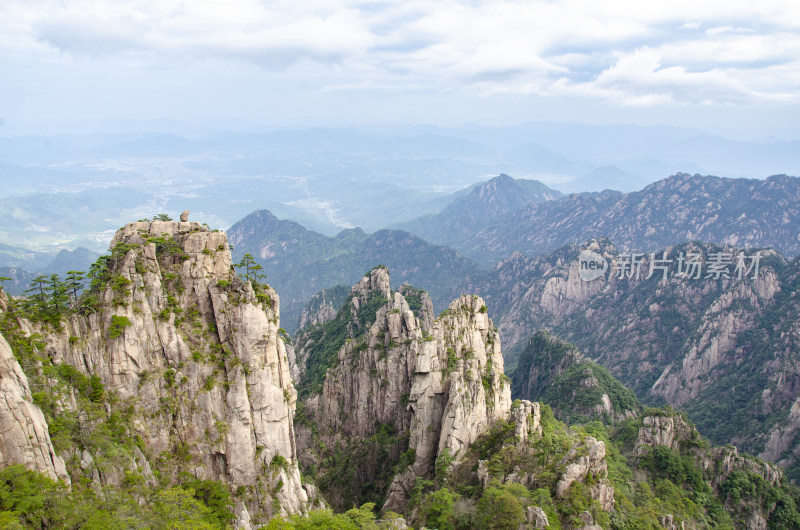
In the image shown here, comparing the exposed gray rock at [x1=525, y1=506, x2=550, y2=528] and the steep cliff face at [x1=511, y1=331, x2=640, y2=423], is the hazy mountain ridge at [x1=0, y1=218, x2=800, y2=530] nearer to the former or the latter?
the exposed gray rock at [x1=525, y1=506, x2=550, y2=528]

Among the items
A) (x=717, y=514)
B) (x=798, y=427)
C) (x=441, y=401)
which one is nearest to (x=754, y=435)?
(x=798, y=427)

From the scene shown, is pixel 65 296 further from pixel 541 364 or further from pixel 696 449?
pixel 541 364

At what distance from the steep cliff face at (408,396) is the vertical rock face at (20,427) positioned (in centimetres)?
3201

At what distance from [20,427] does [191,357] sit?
12.7m

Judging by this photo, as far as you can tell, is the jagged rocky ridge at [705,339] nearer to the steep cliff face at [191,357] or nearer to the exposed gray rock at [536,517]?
the exposed gray rock at [536,517]

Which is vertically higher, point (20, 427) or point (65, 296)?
point (65, 296)

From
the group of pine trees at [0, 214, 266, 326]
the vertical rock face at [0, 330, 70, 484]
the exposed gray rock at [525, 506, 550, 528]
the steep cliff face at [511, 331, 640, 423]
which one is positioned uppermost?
the group of pine trees at [0, 214, 266, 326]

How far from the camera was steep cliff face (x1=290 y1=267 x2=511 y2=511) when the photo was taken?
51.5 metres

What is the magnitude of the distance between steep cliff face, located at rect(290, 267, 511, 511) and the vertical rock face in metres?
32.0

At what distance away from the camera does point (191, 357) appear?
132 ft

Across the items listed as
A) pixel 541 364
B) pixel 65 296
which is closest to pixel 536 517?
pixel 65 296

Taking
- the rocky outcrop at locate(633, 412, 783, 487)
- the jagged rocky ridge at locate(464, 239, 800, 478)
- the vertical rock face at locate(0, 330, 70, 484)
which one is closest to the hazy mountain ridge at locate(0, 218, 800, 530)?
the vertical rock face at locate(0, 330, 70, 484)

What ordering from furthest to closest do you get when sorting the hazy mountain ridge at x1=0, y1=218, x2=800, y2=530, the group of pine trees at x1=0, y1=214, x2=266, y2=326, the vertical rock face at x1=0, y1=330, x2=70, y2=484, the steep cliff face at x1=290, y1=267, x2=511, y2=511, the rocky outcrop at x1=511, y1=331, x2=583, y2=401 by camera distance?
1. the rocky outcrop at x1=511, y1=331, x2=583, y2=401
2. the steep cliff face at x1=290, y1=267, x2=511, y2=511
3. the group of pine trees at x1=0, y1=214, x2=266, y2=326
4. the hazy mountain ridge at x1=0, y1=218, x2=800, y2=530
5. the vertical rock face at x1=0, y1=330, x2=70, y2=484

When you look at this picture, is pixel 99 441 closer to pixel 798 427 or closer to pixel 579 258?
pixel 798 427
